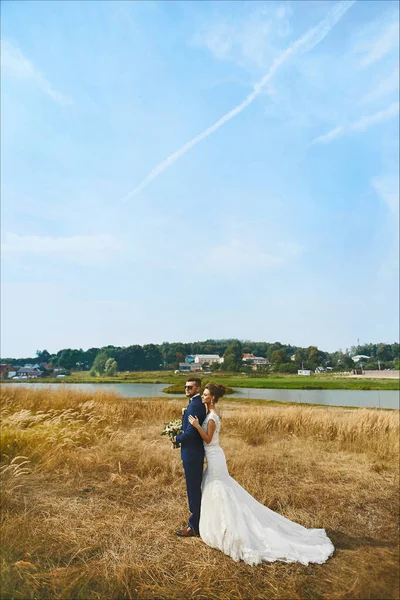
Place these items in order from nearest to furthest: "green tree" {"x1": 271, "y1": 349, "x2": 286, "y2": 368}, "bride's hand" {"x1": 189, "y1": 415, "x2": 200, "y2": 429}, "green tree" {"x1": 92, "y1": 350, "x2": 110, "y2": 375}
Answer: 1. "bride's hand" {"x1": 189, "y1": 415, "x2": 200, "y2": 429}
2. "green tree" {"x1": 92, "y1": 350, "x2": 110, "y2": 375}
3. "green tree" {"x1": 271, "y1": 349, "x2": 286, "y2": 368}

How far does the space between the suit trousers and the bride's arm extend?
0.29 metres

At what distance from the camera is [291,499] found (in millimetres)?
6766

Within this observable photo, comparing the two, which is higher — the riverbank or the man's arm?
the man's arm

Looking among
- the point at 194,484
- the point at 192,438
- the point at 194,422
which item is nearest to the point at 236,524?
the point at 194,484

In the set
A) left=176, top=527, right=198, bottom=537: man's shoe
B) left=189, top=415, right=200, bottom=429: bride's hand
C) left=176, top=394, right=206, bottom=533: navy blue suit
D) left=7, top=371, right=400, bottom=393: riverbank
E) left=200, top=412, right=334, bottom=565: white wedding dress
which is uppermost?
left=189, top=415, right=200, bottom=429: bride's hand

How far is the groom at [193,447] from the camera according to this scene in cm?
477

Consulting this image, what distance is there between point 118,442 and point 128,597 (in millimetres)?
6874

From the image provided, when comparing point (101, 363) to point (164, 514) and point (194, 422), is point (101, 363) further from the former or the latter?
point (194, 422)

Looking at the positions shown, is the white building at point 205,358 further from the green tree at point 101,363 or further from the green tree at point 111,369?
the green tree at point 101,363

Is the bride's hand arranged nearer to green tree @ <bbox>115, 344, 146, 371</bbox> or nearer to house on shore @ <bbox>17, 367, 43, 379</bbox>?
green tree @ <bbox>115, 344, 146, 371</bbox>

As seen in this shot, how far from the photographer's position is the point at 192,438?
15.7 feet

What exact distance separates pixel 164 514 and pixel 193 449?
6.11ft

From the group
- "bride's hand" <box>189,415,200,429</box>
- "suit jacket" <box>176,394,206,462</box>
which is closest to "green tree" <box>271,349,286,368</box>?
"suit jacket" <box>176,394,206,462</box>

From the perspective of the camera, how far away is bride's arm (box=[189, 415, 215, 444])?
4660mm
